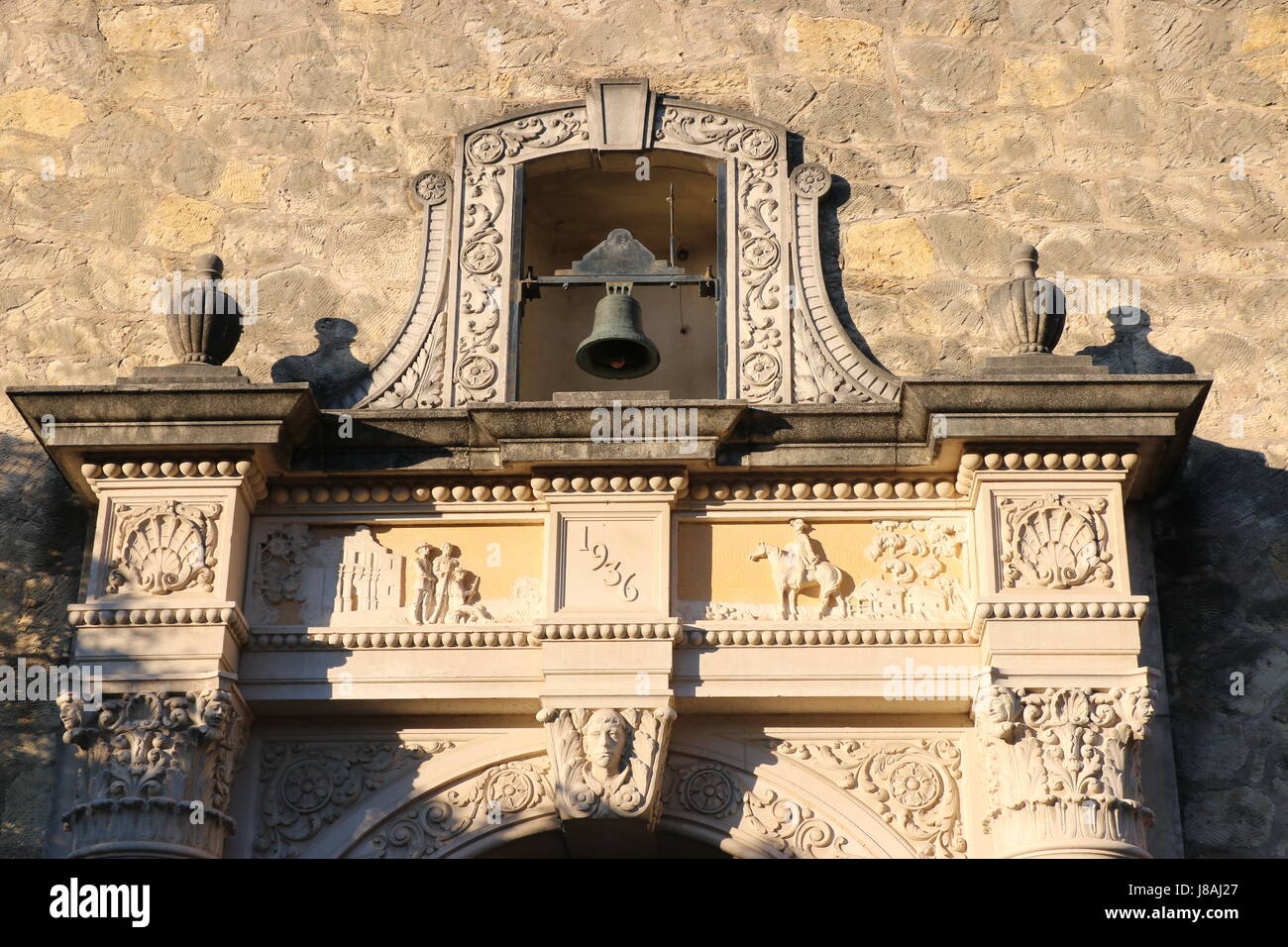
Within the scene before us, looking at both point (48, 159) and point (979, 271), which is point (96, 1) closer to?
point (48, 159)

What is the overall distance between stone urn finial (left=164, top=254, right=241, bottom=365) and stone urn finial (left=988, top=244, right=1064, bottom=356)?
3509 millimetres

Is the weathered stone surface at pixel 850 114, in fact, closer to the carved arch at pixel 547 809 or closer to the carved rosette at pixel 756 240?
the carved rosette at pixel 756 240

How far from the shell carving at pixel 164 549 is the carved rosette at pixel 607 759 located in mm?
1626

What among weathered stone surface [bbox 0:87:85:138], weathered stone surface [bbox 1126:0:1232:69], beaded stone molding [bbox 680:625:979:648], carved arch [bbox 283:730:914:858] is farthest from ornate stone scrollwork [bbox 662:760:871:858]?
weathered stone surface [bbox 0:87:85:138]

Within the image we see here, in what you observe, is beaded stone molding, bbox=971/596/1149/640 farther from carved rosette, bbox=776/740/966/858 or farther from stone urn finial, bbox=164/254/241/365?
stone urn finial, bbox=164/254/241/365

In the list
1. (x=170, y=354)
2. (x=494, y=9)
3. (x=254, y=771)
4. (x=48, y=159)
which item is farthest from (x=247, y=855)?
(x=494, y=9)

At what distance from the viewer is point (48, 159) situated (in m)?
10.9

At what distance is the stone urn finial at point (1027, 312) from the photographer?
975 cm

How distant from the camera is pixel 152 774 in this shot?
8.83m

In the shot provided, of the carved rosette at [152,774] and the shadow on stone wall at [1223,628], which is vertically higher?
the shadow on stone wall at [1223,628]

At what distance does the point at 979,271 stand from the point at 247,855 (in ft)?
14.3

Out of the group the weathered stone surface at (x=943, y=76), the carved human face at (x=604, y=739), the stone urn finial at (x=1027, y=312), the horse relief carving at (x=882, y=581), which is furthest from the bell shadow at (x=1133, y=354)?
the carved human face at (x=604, y=739)

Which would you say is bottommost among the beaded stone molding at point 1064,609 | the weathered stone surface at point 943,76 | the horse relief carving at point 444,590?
the beaded stone molding at point 1064,609
